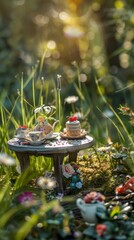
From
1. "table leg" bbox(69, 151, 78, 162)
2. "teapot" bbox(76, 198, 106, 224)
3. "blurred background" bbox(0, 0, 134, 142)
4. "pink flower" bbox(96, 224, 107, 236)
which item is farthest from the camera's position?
"blurred background" bbox(0, 0, 134, 142)

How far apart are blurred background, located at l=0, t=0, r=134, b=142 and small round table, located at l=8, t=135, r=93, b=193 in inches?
145

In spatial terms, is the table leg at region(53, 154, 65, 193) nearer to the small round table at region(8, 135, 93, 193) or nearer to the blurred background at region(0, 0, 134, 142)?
the small round table at region(8, 135, 93, 193)

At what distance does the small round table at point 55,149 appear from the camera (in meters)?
3.39

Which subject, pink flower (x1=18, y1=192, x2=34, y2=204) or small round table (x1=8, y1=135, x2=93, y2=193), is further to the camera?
small round table (x1=8, y1=135, x2=93, y2=193)

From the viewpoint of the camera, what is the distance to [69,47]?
8359 mm

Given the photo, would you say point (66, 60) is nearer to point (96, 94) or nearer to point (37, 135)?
point (96, 94)

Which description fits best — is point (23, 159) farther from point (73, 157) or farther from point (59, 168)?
point (73, 157)

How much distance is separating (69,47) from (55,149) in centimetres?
512

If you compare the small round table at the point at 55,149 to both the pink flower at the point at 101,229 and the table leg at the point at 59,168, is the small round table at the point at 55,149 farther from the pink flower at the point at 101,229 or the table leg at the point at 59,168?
the pink flower at the point at 101,229

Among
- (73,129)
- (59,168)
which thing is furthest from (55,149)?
(73,129)

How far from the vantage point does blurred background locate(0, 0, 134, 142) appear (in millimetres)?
7797

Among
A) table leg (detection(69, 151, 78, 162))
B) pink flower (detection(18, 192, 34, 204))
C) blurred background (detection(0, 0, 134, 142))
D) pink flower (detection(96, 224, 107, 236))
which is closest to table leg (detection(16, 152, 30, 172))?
table leg (detection(69, 151, 78, 162))

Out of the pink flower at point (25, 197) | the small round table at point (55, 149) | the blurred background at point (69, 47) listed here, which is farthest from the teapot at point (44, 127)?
the blurred background at point (69, 47)

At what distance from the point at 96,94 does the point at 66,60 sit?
43.0 inches
